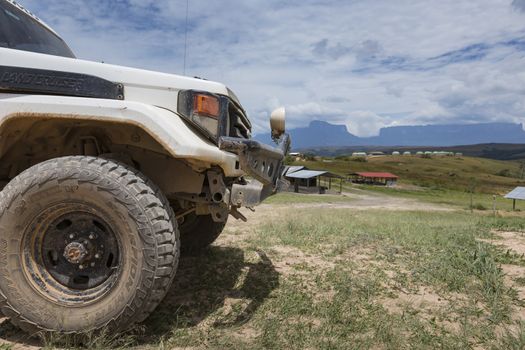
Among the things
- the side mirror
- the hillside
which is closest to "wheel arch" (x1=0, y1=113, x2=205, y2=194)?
the side mirror

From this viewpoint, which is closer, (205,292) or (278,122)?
(205,292)

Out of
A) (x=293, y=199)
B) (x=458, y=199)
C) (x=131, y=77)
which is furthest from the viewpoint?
(x=458, y=199)

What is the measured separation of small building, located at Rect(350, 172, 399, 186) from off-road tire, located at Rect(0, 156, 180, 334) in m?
77.7

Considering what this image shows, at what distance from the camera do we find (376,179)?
7944 cm

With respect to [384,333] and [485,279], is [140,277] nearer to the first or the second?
[384,333]

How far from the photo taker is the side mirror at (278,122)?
4250 millimetres

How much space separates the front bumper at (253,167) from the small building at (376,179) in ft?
251

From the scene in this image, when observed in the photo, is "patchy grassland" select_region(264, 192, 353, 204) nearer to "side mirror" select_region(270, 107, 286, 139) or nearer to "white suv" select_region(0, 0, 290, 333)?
"side mirror" select_region(270, 107, 286, 139)

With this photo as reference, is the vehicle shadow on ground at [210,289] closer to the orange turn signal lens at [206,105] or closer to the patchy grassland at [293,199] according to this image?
the orange turn signal lens at [206,105]

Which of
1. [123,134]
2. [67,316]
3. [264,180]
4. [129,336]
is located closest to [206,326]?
[129,336]

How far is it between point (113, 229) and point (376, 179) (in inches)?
3145

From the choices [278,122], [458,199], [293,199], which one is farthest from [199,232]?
[458,199]

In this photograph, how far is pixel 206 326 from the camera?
10.1 feet

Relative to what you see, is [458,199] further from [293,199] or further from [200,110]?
[200,110]
